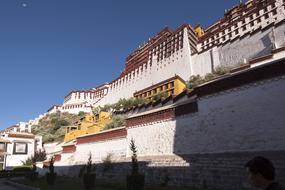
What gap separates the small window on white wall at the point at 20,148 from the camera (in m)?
46.4

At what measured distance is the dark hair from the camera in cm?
302

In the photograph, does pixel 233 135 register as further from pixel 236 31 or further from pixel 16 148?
pixel 16 148

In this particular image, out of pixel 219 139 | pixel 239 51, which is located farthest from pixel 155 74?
pixel 219 139

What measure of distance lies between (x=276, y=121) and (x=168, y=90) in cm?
3770

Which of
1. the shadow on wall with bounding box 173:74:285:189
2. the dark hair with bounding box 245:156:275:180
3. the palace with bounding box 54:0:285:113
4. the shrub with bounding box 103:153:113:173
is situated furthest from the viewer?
the palace with bounding box 54:0:285:113

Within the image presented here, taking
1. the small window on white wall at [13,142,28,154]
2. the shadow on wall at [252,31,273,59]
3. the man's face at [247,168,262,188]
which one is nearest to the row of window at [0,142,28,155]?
the small window on white wall at [13,142,28,154]

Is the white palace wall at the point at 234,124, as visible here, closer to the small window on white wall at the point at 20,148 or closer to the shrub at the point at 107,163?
the shrub at the point at 107,163

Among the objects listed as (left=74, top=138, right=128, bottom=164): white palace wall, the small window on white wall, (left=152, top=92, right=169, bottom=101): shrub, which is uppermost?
(left=152, top=92, right=169, bottom=101): shrub

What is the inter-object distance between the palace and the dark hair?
24.2 meters

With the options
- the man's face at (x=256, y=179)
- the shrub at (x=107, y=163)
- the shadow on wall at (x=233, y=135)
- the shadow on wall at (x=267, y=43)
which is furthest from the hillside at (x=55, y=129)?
the man's face at (x=256, y=179)

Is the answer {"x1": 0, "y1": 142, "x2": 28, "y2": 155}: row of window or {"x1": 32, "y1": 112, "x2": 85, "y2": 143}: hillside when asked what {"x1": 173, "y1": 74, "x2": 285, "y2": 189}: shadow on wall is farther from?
{"x1": 32, "y1": 112, "x2": 85, "y2": 143}: hillside

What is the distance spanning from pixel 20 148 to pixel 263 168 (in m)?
50.2

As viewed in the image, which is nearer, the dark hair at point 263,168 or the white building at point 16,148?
the dark hair at point 263,168

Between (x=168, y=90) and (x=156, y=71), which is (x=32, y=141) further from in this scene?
(x=156, y=71)
